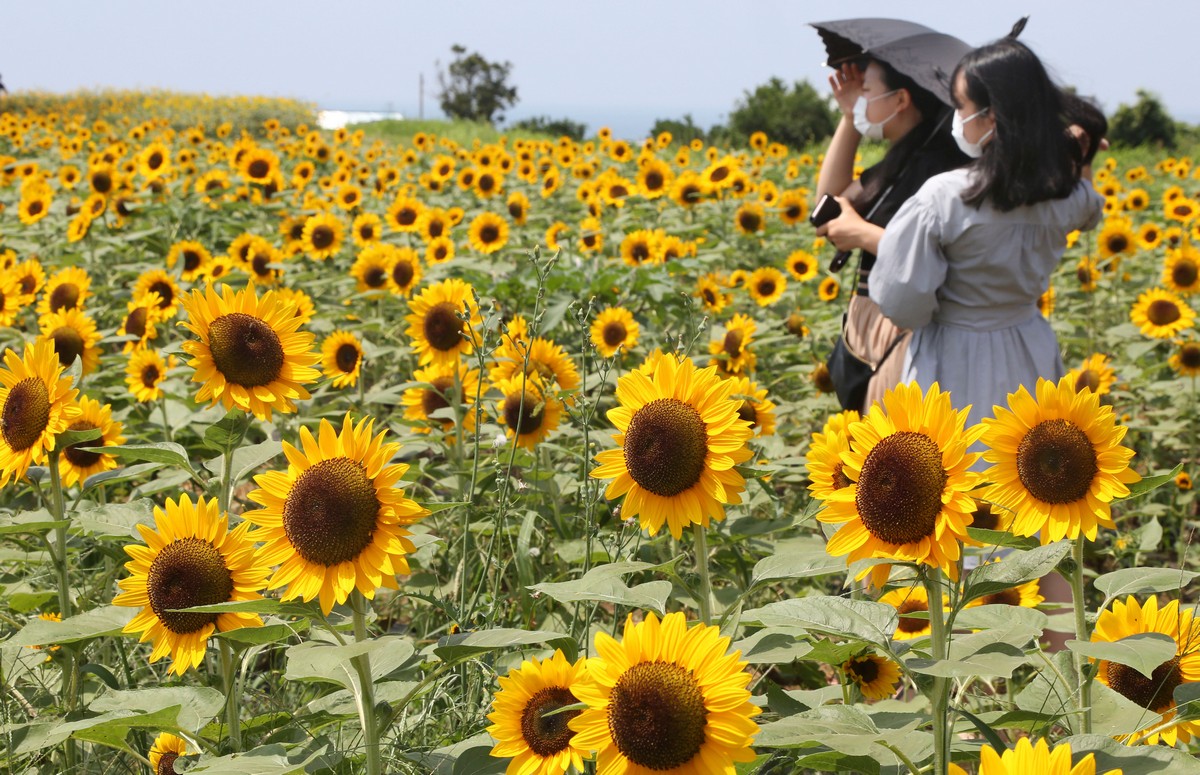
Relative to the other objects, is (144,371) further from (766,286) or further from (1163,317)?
(1163,317)

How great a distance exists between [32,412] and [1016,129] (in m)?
2.69

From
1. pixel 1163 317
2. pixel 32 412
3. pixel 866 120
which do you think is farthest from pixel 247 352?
pixel 1163 317

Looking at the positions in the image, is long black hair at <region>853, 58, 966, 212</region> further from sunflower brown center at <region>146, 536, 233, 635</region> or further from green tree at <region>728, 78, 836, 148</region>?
green tree at <region>728, 78, 836, 148</region>

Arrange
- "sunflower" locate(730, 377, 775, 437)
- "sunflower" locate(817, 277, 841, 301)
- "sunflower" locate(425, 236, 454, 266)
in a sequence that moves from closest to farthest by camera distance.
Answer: "sunflower" locate(730, 377, 775, 437) → "sunflower" locate(425, 236, 454, 266) → "sunflower" locate(817, 277, 841, 301)

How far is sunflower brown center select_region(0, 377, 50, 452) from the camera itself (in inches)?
81.4

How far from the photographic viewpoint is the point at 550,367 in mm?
3418

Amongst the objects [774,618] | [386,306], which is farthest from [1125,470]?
[386,306]

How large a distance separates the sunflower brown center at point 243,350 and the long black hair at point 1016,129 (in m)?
2.15

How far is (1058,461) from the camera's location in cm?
163

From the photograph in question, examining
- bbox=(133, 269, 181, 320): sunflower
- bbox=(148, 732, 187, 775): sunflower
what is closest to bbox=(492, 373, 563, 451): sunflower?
bbox=(148, 732, 187, 775): sunflower

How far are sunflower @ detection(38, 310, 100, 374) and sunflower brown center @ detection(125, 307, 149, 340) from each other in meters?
0.44

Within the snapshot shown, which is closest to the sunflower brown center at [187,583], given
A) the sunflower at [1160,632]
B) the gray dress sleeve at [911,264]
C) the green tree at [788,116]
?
the sunflower at [1160,632]

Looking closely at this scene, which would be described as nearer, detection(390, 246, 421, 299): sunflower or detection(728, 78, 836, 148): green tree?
detection(390, 246, 421, 299): sunflower

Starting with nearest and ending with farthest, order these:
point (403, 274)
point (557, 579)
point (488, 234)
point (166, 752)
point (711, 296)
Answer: point (166, 752)
point (557, 579)
point (403, 274)
point (711, 296)
point (488, 234)
